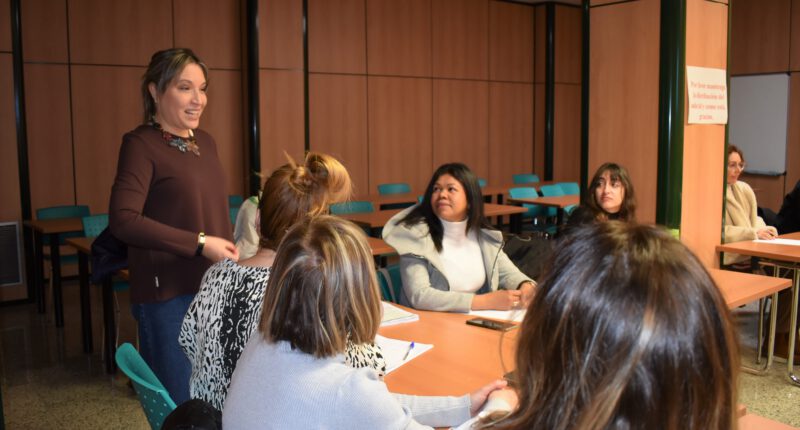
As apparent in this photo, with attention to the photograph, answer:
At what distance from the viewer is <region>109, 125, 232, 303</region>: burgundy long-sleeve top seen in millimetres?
2348

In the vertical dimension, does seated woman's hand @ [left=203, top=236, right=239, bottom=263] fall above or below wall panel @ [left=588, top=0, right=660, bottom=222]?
below

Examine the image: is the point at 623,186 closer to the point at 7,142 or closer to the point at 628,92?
the point at 628,92

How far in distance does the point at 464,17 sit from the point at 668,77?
5887 millimetres

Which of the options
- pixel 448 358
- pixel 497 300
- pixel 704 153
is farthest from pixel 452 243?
pixel 704 153

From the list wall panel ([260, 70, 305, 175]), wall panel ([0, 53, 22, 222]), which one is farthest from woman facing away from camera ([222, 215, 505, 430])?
wall panel ([260, 70, 305, 175])

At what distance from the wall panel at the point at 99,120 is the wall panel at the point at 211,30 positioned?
0.61 meters

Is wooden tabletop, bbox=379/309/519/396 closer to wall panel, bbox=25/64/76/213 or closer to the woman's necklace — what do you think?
the woman's necklace

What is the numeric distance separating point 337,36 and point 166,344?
21.3 feet

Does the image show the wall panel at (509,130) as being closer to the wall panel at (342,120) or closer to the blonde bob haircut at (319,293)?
the wall panel at (342,120)

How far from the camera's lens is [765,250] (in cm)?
414

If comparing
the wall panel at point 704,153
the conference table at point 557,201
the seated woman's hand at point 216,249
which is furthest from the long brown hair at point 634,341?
the conference table at point 557,201

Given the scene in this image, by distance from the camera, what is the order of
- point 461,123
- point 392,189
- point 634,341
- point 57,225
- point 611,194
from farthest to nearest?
point 461,123
point 392,189
point 57,225
point 611,194
point 634,341

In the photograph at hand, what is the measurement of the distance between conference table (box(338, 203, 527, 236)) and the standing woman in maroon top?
260 centimetres

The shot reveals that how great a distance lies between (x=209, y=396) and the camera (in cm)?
194
